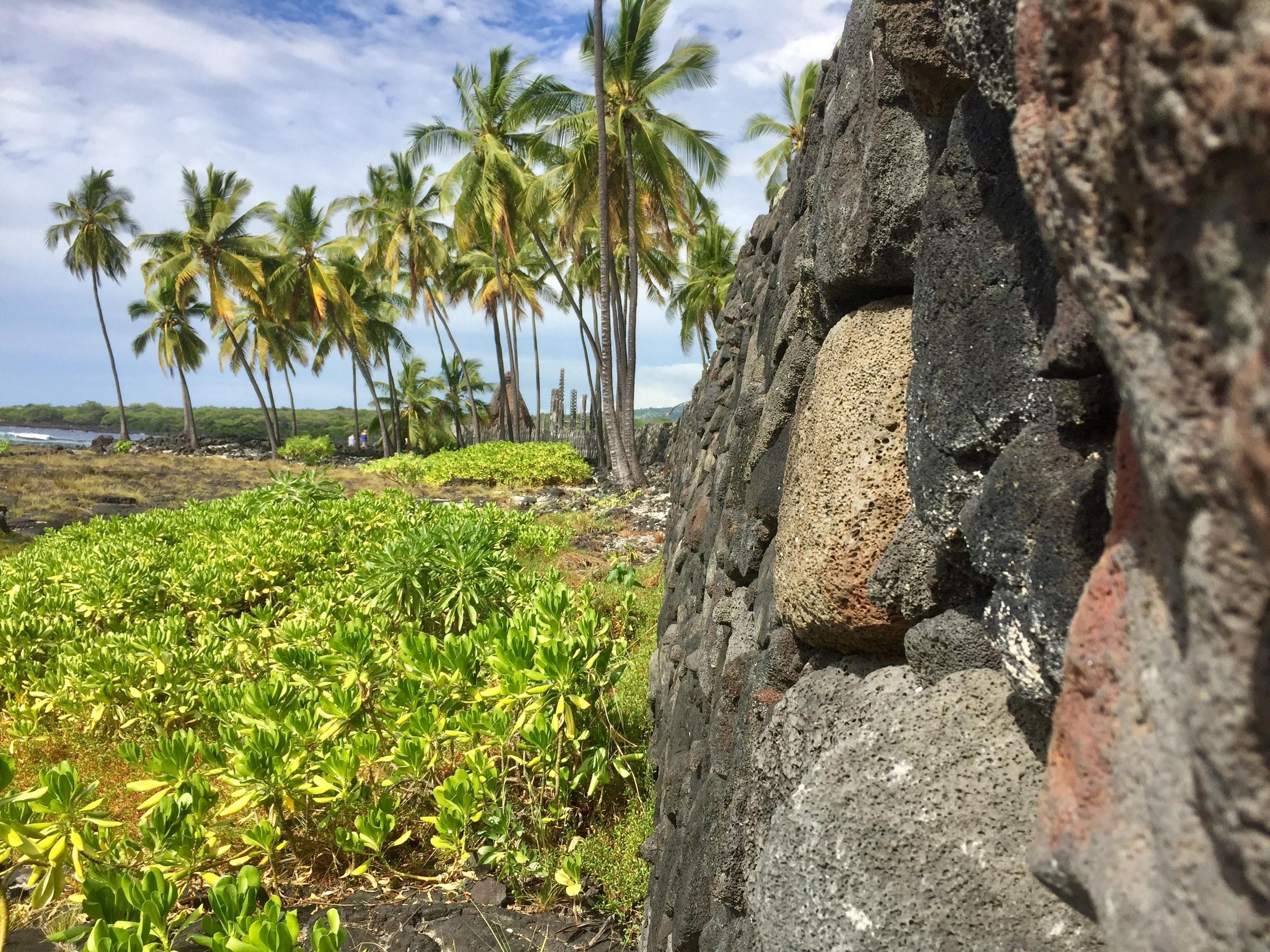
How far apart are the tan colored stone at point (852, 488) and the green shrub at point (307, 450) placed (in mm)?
29419

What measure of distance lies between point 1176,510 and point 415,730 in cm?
313

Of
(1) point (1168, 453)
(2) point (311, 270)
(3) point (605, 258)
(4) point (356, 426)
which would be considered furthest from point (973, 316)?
(4) point (356, 426)

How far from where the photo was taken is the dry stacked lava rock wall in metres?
0.53

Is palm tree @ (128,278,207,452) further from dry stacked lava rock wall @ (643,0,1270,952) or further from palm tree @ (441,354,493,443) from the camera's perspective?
dry stacked lava rock wall @ (643,0,1270,952)

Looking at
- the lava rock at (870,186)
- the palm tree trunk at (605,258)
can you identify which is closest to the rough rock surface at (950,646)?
the lava rock at (870,186)

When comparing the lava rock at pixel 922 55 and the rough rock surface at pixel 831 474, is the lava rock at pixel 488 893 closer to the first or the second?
the rough rock surface at pixel 831 474

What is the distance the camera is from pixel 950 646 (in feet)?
4.06

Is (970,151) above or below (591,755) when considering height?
above

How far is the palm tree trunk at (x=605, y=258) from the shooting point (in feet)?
48.2

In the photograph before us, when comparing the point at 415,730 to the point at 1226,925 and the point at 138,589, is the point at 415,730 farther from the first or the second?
the point at 138,589

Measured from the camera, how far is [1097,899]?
0.70 m

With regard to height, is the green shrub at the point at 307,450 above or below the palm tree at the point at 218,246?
below

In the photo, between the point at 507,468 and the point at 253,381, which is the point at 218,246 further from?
the point at 507,468

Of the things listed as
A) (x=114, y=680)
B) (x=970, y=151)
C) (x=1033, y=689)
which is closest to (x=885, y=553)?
(x=1033, y=689)
